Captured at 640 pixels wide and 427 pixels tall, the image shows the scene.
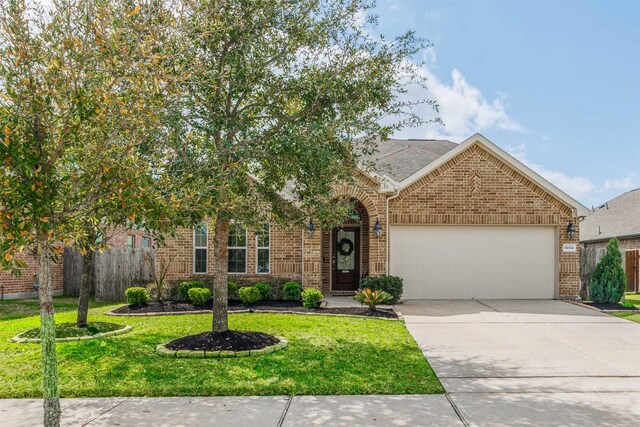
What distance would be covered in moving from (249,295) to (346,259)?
179 inches

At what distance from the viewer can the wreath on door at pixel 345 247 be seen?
1814cm

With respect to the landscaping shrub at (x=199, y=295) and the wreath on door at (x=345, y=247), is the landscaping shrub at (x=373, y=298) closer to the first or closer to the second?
the landscaping shrub at (x=199, y=295)

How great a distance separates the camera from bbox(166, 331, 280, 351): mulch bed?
8555 mm

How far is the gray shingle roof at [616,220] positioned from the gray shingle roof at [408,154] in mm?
10018

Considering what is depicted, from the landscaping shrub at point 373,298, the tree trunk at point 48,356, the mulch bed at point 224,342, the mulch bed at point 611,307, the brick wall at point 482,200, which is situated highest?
the brick wall at point 482,200

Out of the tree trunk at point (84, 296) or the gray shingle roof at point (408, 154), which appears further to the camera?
the gray shingle roof at point (408, 154)

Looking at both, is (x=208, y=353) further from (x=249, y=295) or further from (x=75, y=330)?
(x=249, y=295)

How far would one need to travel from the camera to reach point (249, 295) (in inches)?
577

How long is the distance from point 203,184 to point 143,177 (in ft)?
3.82

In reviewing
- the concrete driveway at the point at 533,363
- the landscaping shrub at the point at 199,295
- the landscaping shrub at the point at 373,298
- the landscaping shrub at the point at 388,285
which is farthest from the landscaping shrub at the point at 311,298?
the landscaping shrub at the point at 199,295

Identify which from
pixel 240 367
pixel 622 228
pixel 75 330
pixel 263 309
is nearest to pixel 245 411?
pixel 240 367

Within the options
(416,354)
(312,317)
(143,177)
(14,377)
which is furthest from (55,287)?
(143,177)

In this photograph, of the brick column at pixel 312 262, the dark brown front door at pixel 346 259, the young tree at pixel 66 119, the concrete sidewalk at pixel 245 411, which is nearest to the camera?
the young tree at pixel 66 119

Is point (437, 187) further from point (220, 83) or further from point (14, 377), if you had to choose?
point (14, 377)
